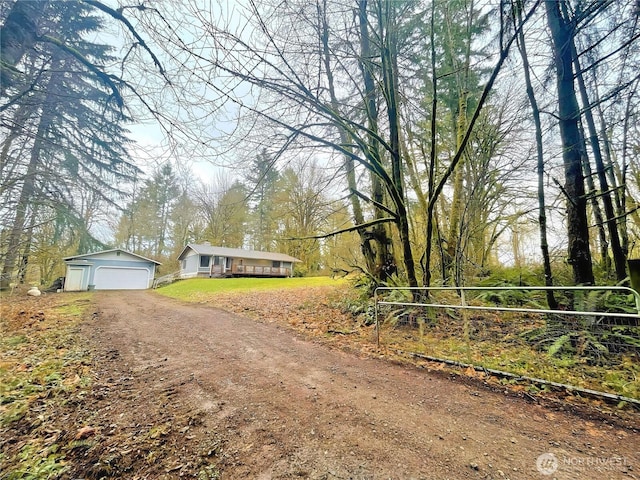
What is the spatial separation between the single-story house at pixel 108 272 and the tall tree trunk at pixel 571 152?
69.4ft

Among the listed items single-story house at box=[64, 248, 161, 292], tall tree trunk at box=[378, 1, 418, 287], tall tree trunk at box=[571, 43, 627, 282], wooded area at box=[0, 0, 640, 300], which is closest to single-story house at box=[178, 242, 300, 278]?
single-story house at box=[64, 248, 161, 292]

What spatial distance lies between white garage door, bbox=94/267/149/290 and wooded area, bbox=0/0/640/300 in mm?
13023

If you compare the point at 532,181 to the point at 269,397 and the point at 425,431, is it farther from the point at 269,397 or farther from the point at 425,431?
the point at 269,397

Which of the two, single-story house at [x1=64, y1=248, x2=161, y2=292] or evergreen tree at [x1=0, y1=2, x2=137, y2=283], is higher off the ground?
evergreen tree at [x1=0, y1=2, x2=137, y2=283]

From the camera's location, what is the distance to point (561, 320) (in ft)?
10.5

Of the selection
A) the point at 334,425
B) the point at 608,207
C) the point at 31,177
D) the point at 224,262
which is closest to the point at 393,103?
the point at 608,207

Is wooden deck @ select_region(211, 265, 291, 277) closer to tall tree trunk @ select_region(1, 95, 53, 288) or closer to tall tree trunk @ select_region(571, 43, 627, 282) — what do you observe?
tall tree trunk @ select_region(1, 95, 53, 288)

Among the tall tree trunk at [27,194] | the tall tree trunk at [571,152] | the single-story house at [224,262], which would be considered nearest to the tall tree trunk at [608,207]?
the tall tree trunk at [571,152]

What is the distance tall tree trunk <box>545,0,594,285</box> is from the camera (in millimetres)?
3895

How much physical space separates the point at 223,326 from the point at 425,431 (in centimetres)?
476

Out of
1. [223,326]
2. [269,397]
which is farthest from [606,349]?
[223,326]
